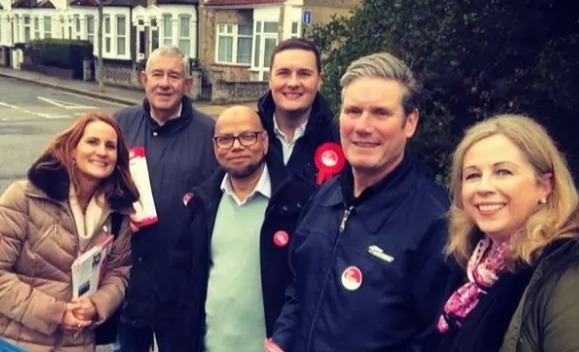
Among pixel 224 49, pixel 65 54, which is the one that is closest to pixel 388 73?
pixel 224 49

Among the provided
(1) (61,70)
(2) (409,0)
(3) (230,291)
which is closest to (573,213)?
(3) (230,291)

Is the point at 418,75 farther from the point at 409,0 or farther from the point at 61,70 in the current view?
the point at 61,70

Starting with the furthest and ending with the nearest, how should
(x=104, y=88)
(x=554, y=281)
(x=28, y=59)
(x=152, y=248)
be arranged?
(x=28, y=59) < (x=104, y=88) < (x=152, y=248) < (x=554, y=281)

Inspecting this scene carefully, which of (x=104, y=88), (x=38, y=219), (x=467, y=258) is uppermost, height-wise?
(x=467, y=258)

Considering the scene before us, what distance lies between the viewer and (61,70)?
37.3 meters

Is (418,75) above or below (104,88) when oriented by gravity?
above

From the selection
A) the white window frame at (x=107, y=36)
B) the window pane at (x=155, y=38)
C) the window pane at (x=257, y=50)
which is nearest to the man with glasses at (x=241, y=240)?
the window pane at (x=257, y=50)

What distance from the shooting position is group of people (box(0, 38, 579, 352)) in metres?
2.19

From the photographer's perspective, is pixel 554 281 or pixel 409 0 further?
pixel 409 0

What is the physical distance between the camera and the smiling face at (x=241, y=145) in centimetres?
332

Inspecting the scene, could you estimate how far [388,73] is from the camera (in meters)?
2.64

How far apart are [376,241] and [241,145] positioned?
40.0 inches

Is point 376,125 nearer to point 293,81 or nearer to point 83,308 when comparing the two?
point 293,81

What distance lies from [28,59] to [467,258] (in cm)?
4296
